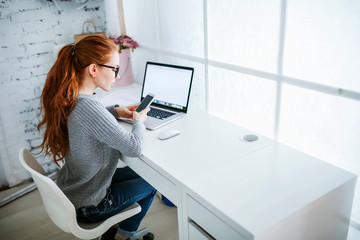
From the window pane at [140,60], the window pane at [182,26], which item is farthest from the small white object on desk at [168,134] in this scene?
the window pane at [140,60]

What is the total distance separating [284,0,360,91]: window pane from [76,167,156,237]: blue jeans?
0.88 meters

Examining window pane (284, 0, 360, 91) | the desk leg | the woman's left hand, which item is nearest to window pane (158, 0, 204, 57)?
the woman's left hand

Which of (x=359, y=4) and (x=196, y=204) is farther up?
(x=359, y=4)

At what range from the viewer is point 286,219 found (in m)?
1.06

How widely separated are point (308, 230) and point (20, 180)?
2.22 metres

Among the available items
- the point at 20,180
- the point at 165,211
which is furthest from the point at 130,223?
the point at 20,180

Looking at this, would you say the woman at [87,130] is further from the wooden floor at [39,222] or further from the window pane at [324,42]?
the window pane at [324,42]

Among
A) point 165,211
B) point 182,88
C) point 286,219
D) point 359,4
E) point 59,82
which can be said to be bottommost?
point 165,211

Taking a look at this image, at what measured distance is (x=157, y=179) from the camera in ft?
4.75

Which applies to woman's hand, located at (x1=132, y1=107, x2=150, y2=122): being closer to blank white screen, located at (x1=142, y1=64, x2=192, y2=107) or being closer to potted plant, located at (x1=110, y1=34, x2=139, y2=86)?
blank white screen, located at (x1=142, y1=64, x2=192, y2=107)

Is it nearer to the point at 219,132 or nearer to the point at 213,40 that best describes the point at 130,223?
the point at 219,132

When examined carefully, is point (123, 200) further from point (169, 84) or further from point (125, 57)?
point (125, 57)

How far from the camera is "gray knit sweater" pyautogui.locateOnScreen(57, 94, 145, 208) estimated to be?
1393 millimetres

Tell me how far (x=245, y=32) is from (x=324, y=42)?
0.44m
